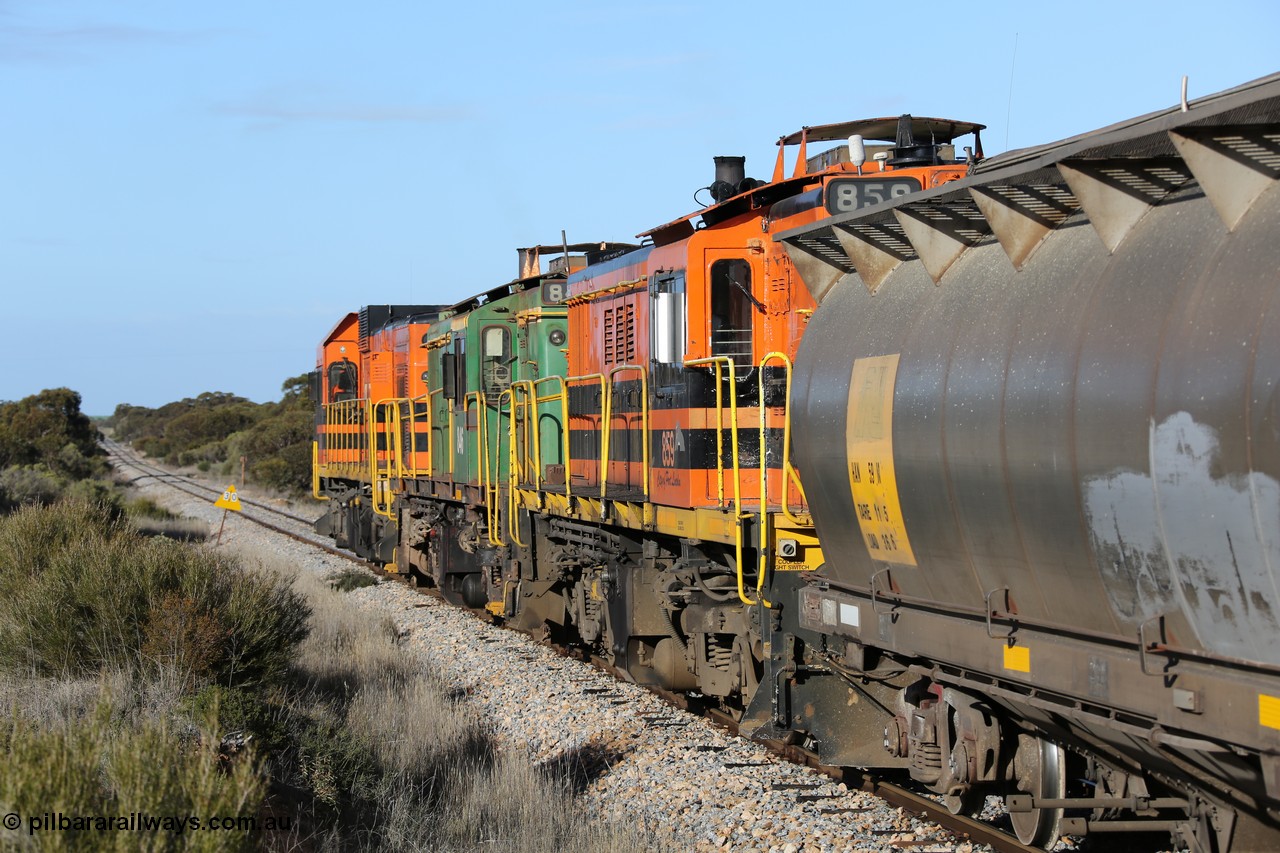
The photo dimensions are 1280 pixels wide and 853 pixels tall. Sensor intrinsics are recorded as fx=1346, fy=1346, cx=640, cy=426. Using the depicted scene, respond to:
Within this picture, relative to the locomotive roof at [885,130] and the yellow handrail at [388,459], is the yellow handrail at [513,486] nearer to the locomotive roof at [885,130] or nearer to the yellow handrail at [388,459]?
the locomotive roof at [885,130]

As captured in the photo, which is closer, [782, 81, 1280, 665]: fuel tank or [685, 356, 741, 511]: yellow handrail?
[782, 81, 1280, 665]: fuel tank

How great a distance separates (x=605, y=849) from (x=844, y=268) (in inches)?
135

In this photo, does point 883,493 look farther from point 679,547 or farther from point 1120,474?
point 679,547

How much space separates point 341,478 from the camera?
28.1 meters

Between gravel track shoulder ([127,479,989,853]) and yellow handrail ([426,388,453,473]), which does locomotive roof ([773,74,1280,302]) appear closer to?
gravel track shoulder ([127,479,989,853])

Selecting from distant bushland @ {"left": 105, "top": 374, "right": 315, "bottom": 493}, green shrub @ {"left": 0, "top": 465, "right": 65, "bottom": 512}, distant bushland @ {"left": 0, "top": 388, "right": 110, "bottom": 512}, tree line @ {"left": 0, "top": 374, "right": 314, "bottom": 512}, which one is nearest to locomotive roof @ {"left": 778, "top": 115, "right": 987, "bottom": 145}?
tree line @ {"left": 0, "top": 374, "right": 314, "bottom": 512}

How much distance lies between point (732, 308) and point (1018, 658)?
4.58m

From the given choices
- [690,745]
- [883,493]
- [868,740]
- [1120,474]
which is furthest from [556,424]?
[1120,474]

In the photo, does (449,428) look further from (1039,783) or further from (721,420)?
(1039,783)

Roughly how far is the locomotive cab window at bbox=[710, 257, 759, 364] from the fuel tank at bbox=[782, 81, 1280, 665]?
256 cm

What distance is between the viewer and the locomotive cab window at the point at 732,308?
9.60 m

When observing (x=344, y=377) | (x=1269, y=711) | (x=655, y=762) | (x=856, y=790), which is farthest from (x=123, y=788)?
(x=344, y=377)

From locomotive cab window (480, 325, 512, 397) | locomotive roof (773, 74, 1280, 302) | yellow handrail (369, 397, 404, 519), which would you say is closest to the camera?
locomotive roof (773, 74, 1280, 302)

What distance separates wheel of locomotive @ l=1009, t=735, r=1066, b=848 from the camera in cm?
663
